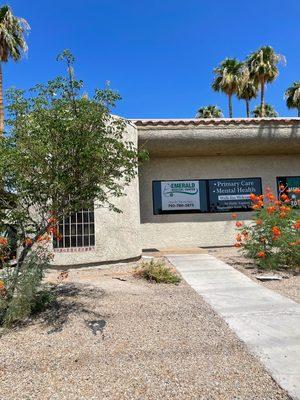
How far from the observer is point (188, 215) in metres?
13.6

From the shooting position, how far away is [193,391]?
137 inches

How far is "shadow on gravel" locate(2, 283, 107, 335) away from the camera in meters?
5.22

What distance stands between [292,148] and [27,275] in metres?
11.0

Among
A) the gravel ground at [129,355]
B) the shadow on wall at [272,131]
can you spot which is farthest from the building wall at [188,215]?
the gravel ground at [129,355]

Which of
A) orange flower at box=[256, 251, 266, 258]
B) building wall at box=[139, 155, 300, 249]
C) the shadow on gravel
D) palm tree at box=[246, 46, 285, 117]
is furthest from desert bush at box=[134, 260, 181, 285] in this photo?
palm tree at box=[246, 46, 285, 117]

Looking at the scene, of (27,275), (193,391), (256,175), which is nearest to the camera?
(193,391)

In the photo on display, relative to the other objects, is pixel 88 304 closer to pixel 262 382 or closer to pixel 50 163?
pixel 50 163

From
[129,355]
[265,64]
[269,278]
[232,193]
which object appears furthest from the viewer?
[265,64]

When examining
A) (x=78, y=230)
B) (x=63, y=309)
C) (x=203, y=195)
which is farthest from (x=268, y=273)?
(x=203, y=195)

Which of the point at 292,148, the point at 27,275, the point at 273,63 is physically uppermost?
the point at 273,63

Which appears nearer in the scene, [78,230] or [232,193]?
[78,230]

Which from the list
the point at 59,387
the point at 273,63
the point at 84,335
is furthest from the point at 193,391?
the point at 273,63

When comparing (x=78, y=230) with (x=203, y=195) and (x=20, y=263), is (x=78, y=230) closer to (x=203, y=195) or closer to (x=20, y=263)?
(x=20, y=263)

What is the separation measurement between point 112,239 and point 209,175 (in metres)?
5.18
